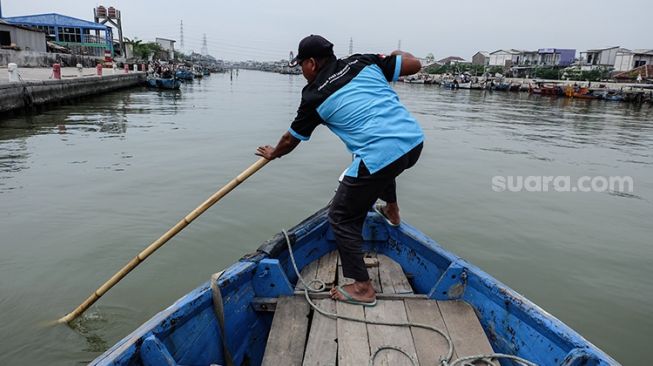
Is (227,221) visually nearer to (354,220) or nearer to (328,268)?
(328,268)

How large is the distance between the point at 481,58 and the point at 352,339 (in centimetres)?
9901

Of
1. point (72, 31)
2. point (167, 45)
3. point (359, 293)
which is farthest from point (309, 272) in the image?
point (167, 45)

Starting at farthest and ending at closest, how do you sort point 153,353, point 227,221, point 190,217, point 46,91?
point 46,91 < point 227,221 < point 190,217 < point 153,353

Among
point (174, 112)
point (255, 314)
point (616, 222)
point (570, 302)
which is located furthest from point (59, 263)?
point (174, 112)

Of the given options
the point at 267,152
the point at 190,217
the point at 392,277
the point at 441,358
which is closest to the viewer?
the point at 441,358

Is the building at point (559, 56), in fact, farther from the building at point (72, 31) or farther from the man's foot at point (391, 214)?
the man's foot at point (391, 214)

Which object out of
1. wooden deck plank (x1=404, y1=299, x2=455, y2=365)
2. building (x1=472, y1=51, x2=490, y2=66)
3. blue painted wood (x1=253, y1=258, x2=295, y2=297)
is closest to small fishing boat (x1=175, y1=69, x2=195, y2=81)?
blue painted wood (x1=253, y1=258, x2=295, y2=297)

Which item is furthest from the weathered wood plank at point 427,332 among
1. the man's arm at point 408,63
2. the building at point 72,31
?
the building at point 72,31

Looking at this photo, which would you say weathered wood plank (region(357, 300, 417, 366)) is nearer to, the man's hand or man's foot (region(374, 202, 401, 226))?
man's foot (region(374, 202, 401, 226))

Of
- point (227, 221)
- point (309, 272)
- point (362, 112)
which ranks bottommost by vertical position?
point (227, 221)

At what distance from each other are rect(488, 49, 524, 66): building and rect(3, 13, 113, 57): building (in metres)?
66.6

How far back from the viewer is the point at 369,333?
8.49ft

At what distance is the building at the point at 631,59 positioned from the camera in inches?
2274

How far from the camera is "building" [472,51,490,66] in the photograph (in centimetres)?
8975
